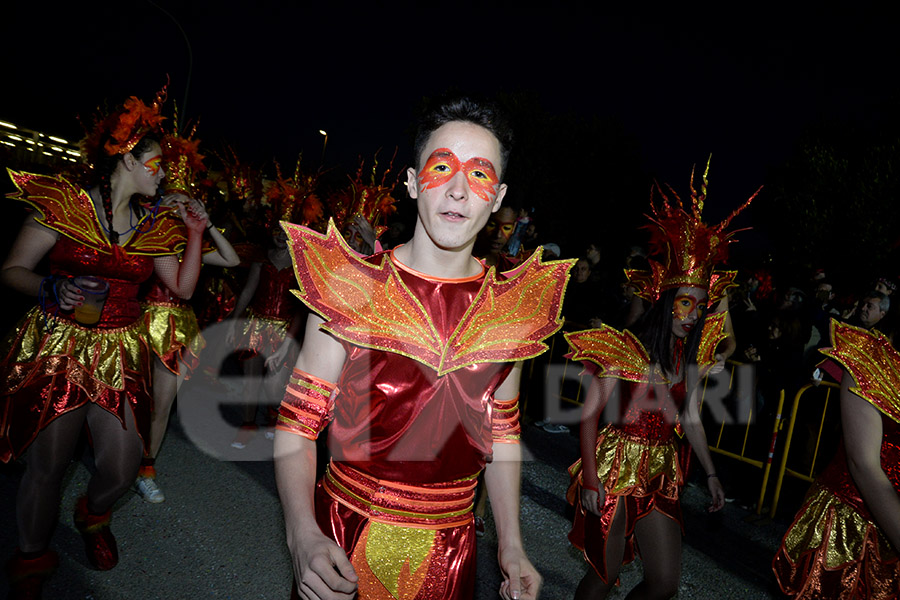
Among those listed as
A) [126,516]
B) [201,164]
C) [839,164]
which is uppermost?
[839,164]

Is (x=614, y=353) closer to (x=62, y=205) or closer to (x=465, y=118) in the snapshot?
(x=465, y=118)

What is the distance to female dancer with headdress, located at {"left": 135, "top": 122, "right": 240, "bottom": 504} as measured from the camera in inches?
180

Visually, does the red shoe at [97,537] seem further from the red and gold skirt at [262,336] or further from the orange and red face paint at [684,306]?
the orange and red face paint at [684,306]

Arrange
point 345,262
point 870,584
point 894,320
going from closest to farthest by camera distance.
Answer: point 345,262 → point 870,584 → point 894,320

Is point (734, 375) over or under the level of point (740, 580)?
over

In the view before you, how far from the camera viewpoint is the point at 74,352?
3457 millimetres

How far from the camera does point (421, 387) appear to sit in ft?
6.50

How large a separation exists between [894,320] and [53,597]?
184 inches

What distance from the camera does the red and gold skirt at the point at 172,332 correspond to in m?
5.04

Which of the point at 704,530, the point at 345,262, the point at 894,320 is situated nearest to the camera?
the point at 345,262

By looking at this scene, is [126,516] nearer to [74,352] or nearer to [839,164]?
[74,352]

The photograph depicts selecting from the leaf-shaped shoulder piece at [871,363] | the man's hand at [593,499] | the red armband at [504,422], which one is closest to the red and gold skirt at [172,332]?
the man's hand at [593,499]

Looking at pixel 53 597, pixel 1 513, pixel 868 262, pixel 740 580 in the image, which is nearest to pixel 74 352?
pixel 53 597

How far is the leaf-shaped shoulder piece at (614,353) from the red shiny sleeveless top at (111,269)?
100 inches
